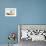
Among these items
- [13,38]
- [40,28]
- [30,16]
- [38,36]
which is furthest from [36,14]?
[13,38]

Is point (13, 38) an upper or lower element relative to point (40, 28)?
lower

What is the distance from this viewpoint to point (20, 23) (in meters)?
3.33

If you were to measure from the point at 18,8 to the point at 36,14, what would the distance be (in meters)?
0.52

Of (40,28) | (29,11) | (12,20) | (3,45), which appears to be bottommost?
(3,45)

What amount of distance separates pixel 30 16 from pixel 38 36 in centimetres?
60

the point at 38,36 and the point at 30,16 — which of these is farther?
the point at 30,16

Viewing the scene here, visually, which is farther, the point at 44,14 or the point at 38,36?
the point at 44,14

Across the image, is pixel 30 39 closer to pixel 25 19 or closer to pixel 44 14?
pixel 25 19

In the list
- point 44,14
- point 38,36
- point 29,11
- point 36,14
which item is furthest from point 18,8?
point 38,36

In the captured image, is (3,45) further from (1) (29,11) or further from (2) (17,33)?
(1) (29,11)

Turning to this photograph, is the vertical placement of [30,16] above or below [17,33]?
above

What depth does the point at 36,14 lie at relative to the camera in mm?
3340

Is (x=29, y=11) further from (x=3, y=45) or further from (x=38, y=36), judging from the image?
(x=3, y=45)

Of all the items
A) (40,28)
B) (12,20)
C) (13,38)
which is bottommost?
(13,38)
